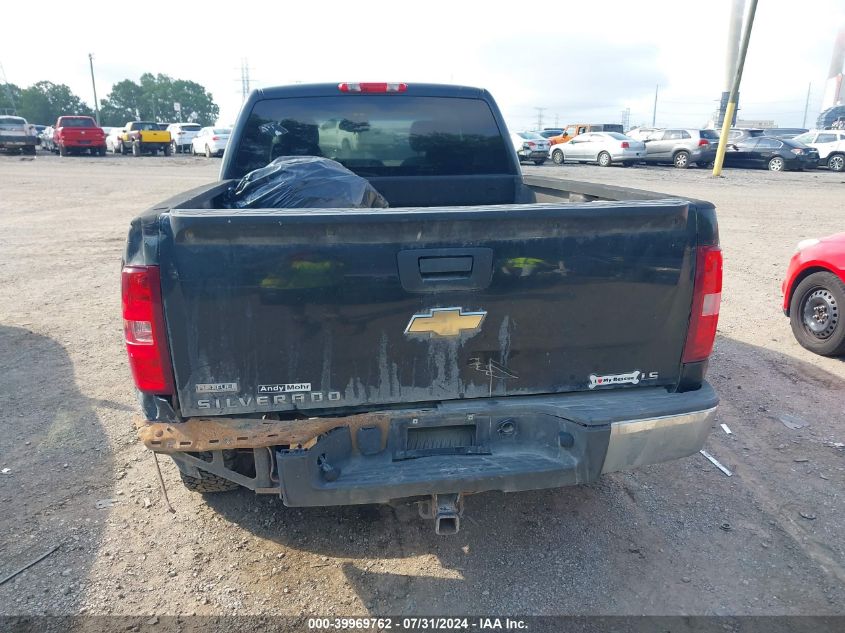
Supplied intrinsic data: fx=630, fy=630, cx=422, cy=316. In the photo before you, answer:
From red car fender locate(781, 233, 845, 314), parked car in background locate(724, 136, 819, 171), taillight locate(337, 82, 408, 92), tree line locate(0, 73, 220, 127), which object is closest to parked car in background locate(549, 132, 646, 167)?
parked car in background locate(724, 136, 819, 171)

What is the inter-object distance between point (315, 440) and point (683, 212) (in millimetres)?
1760

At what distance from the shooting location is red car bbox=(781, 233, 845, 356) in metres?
5.30

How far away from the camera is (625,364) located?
274 centimetres

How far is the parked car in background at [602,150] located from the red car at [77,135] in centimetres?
2285

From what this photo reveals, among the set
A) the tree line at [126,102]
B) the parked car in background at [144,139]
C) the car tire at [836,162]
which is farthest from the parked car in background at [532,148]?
the tree line at [126,102]

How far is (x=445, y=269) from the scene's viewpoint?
8.00 ft

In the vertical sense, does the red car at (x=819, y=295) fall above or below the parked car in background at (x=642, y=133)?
below

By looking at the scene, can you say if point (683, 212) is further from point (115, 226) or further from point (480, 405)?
point (115, 226)

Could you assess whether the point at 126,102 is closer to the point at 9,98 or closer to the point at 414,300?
the point at 9,98

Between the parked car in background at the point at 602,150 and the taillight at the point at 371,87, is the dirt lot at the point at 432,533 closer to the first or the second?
the taillight at the point at 371,87

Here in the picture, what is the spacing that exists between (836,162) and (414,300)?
30.3m

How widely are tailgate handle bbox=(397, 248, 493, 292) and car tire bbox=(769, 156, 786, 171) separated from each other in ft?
92.4

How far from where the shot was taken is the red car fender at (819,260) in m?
5.27

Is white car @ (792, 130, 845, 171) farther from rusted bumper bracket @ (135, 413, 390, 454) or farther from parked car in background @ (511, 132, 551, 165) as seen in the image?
rusted bumper bracket @ (135, 413, 390, 454)
